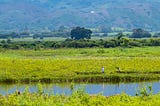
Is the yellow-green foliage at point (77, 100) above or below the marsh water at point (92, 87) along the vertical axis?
above

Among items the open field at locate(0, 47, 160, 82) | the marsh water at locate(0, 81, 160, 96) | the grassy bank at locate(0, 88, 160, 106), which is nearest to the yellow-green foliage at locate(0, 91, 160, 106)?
the grassy bank at locate(0, 88, 160, 106)

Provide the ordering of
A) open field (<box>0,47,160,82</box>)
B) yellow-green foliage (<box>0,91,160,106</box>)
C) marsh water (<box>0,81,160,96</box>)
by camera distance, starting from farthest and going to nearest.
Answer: open field (<box>0,47,160,82</box>)
marsh water (<box>0,81,160,96</box>)
yellow-green foliage (<box>0,91,160,106</box>)

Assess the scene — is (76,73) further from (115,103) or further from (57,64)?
(115,103)

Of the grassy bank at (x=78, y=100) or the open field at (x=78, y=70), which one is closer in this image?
the grassy bank at (x=78, y=100)

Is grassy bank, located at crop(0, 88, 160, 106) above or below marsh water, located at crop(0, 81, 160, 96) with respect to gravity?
above

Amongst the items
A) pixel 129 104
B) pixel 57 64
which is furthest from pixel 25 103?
pixel 57 64

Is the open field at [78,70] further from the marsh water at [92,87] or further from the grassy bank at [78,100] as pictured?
the grassy bank at [78,100]

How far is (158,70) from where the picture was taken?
5062 cm

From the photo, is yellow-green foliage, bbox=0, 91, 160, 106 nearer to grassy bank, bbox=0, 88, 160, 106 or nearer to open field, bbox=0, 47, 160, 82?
grassy bank, bbox=0, 88, 160, 106

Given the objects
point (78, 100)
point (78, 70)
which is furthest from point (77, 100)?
point (78, 70)

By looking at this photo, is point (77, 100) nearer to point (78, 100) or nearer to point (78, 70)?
point (78, 100)

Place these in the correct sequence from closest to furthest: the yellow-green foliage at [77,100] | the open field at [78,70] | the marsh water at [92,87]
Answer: the yellow-green foliage at [77,100], the marsh water at [92,87], the open field at [78,70]

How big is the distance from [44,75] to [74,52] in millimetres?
28547

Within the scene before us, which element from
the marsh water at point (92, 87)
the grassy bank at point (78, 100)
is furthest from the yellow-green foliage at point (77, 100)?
the marsh water at point (92, 87)
